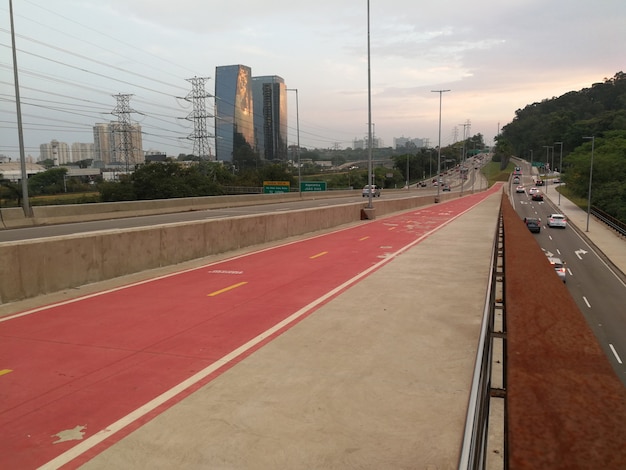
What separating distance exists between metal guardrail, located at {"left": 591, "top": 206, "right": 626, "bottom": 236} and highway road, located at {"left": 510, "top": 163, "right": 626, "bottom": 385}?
458 centimetres

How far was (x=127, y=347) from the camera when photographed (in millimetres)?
6793

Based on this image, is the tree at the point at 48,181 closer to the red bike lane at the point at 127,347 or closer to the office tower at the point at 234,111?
the office tower at the point at 234,111

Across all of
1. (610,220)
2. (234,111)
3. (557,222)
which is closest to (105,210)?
(557,222)

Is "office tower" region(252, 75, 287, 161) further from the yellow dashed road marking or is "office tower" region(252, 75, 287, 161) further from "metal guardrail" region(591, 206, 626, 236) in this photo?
the yellow dashed road marking

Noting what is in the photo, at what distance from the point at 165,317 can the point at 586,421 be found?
7159mm

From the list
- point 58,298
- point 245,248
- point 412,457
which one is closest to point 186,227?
point 245,248

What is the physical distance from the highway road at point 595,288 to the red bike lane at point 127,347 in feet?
13.2

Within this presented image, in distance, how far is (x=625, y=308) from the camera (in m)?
29.3

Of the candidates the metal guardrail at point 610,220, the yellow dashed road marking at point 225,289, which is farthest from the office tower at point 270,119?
the yellow dashed road marking at point 225,289

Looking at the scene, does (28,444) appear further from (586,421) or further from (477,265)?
(477,265)

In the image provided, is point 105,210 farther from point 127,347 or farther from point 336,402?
point 336,402

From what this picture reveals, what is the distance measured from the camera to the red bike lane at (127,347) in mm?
4570

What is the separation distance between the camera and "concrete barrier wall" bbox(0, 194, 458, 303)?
941 centimetres

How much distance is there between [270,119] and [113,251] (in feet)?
548
